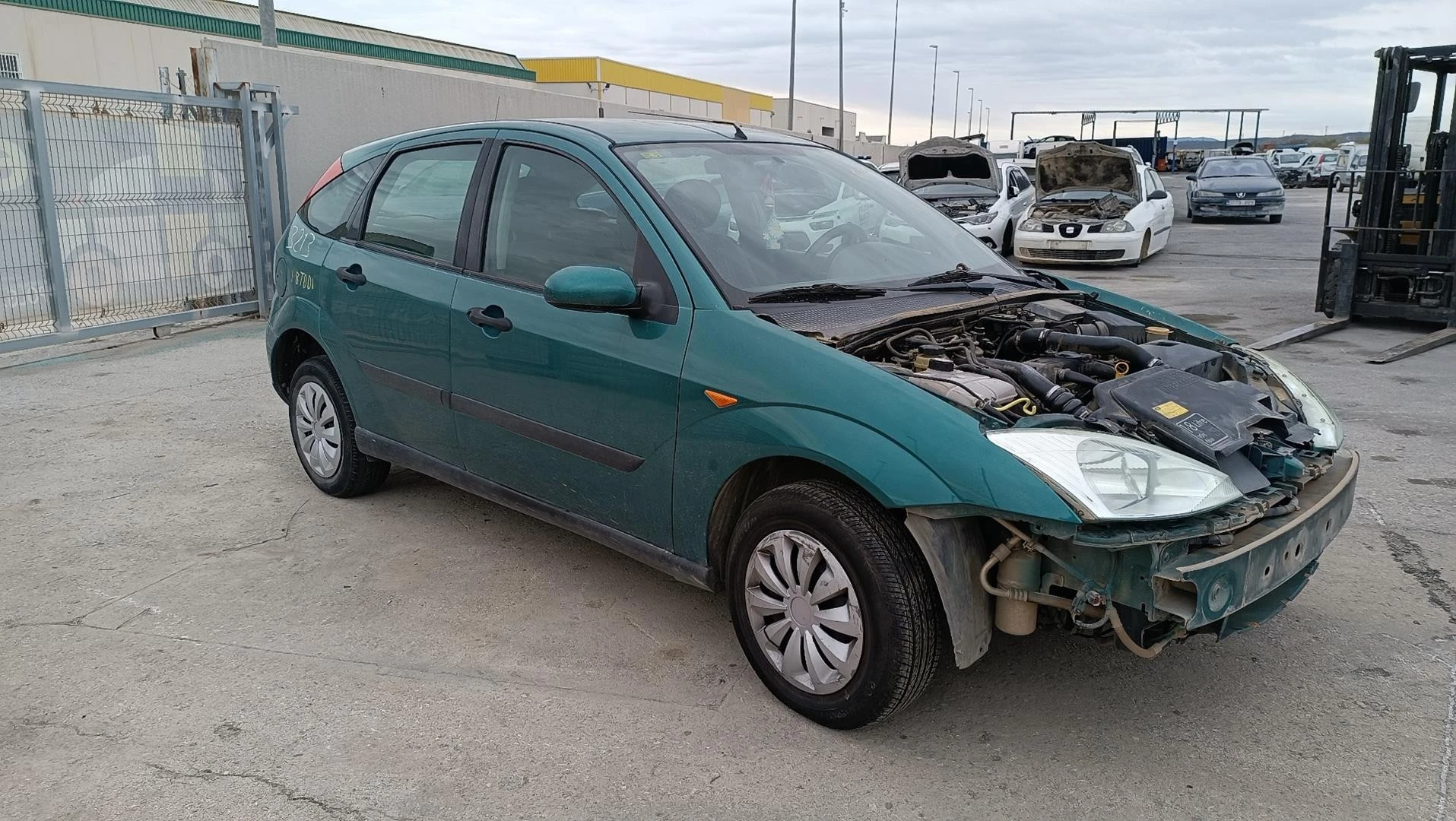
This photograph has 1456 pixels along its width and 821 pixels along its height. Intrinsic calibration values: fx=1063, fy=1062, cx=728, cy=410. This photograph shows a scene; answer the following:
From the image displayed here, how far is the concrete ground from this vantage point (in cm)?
275

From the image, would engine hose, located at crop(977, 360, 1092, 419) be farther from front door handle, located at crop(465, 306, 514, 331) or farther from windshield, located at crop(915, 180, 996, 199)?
windshield, located at crop(915, 180, 996, 199)

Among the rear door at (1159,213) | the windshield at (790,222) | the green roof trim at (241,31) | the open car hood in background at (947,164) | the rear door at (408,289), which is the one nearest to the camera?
the windshield at (790,222)

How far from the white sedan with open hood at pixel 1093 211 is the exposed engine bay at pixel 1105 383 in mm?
11191

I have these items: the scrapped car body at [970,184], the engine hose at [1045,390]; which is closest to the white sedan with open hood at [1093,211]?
the scrapped car body at [970,184]

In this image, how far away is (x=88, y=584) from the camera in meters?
4.08

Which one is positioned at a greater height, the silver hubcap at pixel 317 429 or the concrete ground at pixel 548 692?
the silver hubcap at pixel 317 429

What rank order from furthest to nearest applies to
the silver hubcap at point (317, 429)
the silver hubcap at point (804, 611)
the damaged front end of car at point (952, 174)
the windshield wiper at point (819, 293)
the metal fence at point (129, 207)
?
the damaged front end of car at point (952, 174), the metal fence at point (129, 207), the silver hubcap at point (317, 429), the windshield wiper at point (819, 293), the silver hubcap at point (804, 611)

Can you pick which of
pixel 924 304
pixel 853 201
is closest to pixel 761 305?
pixel 924 304

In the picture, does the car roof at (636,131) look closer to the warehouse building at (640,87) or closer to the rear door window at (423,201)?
the rear door window at (423,201)

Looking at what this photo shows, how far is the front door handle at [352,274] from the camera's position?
4441mm

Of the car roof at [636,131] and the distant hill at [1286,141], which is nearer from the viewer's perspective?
the car roof at [636,131]

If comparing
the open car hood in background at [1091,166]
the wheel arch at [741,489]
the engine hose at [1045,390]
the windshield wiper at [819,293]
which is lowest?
the wheel arch at [741,489]

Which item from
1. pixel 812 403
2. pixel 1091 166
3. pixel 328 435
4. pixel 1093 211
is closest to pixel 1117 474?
pixel 812 403

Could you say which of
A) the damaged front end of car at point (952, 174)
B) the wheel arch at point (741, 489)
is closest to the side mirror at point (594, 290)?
the wheel arch at point (741, 489)
